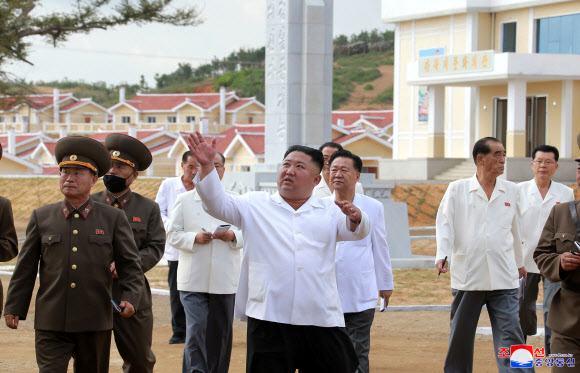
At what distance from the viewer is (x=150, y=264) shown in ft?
19.7

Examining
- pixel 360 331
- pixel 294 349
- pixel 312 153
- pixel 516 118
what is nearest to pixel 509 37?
pixel 516 118

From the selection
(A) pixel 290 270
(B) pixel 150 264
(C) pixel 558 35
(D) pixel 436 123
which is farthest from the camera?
(D) pixel 436 123

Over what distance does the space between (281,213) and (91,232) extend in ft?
3.84

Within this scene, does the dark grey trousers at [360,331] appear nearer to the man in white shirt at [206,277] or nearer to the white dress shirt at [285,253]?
the man in white shirt at [206,277]

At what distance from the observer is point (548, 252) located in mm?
5711

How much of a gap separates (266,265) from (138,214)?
1.61 metres

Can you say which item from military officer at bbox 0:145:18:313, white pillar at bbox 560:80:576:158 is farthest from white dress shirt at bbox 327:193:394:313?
white pillar at bbox 560:80:576:158

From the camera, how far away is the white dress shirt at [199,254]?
7.39m

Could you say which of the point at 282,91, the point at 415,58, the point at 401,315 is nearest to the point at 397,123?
the point at 415,58

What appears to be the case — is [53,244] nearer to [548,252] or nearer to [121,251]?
[121,251]

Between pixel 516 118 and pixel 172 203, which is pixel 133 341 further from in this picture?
pixel 516 118

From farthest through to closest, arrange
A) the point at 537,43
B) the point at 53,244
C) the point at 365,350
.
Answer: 1. the point at 537,43
2. the point at 365,350
3. the point at 53,244

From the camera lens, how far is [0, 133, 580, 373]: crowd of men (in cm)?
479

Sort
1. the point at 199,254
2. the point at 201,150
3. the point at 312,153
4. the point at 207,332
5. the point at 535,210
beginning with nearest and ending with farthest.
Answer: the point at 201,150 < the point at 312,153 < the point at 207,332 < the point at 199,254 < the point at 535,210
